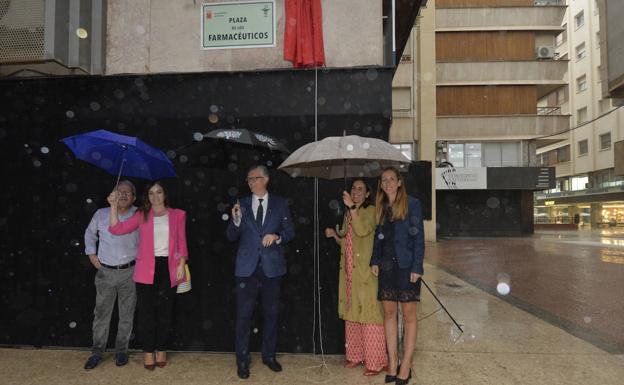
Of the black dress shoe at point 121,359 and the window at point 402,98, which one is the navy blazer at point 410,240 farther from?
the window at point 402,98

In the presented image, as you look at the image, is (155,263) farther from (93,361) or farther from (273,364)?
(273,364)

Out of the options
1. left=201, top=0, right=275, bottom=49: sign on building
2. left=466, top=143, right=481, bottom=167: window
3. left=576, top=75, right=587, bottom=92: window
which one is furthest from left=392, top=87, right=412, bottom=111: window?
left=576, top=75, right=587, bottom=92: window

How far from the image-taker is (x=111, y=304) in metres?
4.78

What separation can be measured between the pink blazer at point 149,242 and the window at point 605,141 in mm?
46674

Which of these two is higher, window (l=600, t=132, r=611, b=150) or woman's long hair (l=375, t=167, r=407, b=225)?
window (l=600, t=132, r=611, b=150)

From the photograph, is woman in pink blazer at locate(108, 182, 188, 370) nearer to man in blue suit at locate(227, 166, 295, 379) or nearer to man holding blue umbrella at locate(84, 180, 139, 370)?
man holding blue umbrella at locate(84, 180, 139, 370)

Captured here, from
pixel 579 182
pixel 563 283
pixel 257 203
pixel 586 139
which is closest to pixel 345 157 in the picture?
pixel 257 203

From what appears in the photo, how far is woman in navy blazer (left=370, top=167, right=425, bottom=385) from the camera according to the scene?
13.6ft

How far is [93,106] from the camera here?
17.8 ft

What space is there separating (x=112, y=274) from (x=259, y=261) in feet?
5.00

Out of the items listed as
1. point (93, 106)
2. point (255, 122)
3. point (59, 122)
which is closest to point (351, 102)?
point (255, 122)

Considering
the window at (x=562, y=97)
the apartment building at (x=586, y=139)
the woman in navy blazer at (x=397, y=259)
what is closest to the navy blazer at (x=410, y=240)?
the woman in navy blazer at (x=397, y=259)

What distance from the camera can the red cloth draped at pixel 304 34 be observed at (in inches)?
202

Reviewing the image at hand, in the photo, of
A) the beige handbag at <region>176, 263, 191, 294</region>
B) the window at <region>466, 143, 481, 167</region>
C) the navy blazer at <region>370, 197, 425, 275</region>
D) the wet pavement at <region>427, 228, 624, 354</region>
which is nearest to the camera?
the navy blazer at <region>370, 197, 425, 275</region>
